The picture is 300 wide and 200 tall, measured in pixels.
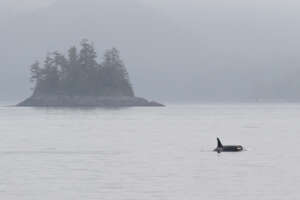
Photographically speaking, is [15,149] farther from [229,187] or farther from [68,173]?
[229,187]

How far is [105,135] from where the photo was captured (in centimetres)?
9900

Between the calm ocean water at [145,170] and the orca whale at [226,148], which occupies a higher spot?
the orca whale at [226,148]

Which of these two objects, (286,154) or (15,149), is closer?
(286,154)

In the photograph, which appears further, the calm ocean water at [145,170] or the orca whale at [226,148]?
the orca whale at [226,148]

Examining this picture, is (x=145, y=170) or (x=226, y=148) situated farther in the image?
(x=226, y=148)

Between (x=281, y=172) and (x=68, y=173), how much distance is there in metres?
13.7

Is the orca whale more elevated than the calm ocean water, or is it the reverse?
the orca whale

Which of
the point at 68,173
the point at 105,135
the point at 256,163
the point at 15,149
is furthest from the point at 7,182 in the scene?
the point at 105,135

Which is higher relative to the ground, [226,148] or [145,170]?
[226,148]

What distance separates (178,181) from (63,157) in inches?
775

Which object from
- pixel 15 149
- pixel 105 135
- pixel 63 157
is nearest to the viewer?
pixel 63 157

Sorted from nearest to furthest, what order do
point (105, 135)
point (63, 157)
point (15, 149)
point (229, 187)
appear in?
1. point (229, 187)
2. point (63, 157)
3. point (15, 149)
4. point (105, 135)

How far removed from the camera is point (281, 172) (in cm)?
5297

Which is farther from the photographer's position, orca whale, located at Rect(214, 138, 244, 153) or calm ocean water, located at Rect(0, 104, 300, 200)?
orca whale, located at Rect(214, 138, 244, 153)
